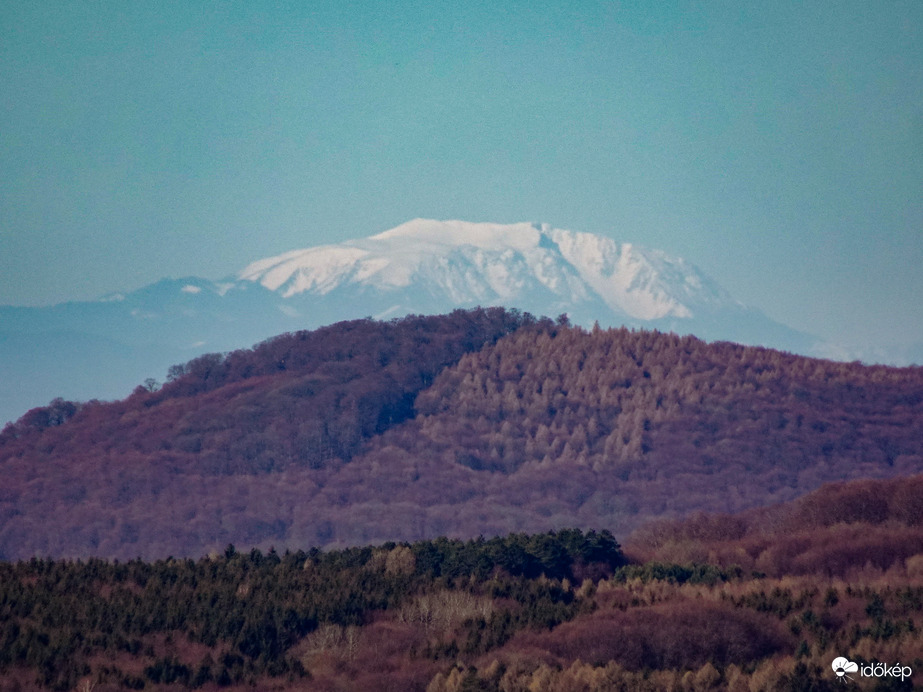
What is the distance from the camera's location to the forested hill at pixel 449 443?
16175cm

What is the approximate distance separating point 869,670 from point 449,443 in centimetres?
14239

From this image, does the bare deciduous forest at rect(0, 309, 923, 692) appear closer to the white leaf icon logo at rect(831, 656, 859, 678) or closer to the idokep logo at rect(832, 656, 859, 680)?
the idokep logo at rect(832, 656, 859, 680)

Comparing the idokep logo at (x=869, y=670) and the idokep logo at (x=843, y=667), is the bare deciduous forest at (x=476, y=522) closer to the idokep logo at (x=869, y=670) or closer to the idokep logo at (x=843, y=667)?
the idokep logo at (x=843, y=667)

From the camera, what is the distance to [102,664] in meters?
43.1

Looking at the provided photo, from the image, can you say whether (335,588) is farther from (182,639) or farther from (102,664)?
(102,664)

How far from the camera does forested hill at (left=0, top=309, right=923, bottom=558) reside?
16175cm

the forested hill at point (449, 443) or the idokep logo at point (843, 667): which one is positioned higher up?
the forested hill at point (449, 443)

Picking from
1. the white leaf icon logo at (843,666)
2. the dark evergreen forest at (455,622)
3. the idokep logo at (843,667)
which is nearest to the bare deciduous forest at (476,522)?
the dark evergreen forest at (455,622)

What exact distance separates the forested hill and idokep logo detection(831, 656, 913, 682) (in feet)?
368

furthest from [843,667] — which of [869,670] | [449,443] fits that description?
[449,443]

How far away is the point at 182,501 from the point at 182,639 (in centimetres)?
12604

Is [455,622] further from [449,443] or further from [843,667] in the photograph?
[449,443]

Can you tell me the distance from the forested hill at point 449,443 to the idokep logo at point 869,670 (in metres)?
112

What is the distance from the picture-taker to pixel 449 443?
182 m
